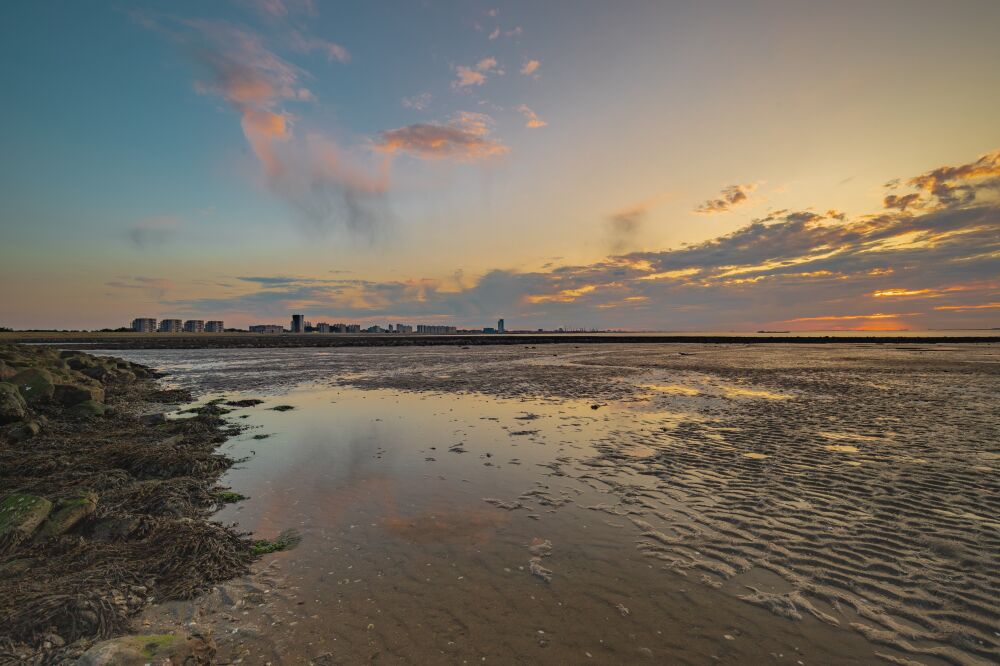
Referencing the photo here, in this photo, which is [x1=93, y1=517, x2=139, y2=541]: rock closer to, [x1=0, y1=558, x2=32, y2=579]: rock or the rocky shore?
the rocky shore

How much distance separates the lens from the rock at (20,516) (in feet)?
23.6

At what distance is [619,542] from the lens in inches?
307

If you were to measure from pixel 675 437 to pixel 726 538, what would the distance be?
7723mm

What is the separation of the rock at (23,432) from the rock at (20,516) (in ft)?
29.5

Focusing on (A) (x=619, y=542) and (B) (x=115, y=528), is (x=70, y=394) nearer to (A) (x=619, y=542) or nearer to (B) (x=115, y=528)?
(B) (x=115, y=528)

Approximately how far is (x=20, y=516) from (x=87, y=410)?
1408 centimetres

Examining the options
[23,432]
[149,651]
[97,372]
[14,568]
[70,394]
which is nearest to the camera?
[149,651]

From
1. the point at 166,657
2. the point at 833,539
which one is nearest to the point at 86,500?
the point at 166,657

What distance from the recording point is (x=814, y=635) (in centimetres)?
531

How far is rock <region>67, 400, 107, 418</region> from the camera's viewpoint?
17.9 meters

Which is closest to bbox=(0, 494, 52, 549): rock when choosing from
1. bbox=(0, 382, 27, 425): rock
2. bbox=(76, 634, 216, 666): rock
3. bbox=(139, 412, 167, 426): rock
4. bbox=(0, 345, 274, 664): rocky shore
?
bbox=(0, 345, 274, 664): rocky shore

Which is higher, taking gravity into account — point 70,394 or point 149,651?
point 70,394

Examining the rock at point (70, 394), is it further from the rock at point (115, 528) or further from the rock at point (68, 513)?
the rock at point (115, 528)

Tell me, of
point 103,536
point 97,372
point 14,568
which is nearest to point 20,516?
point 103,536
